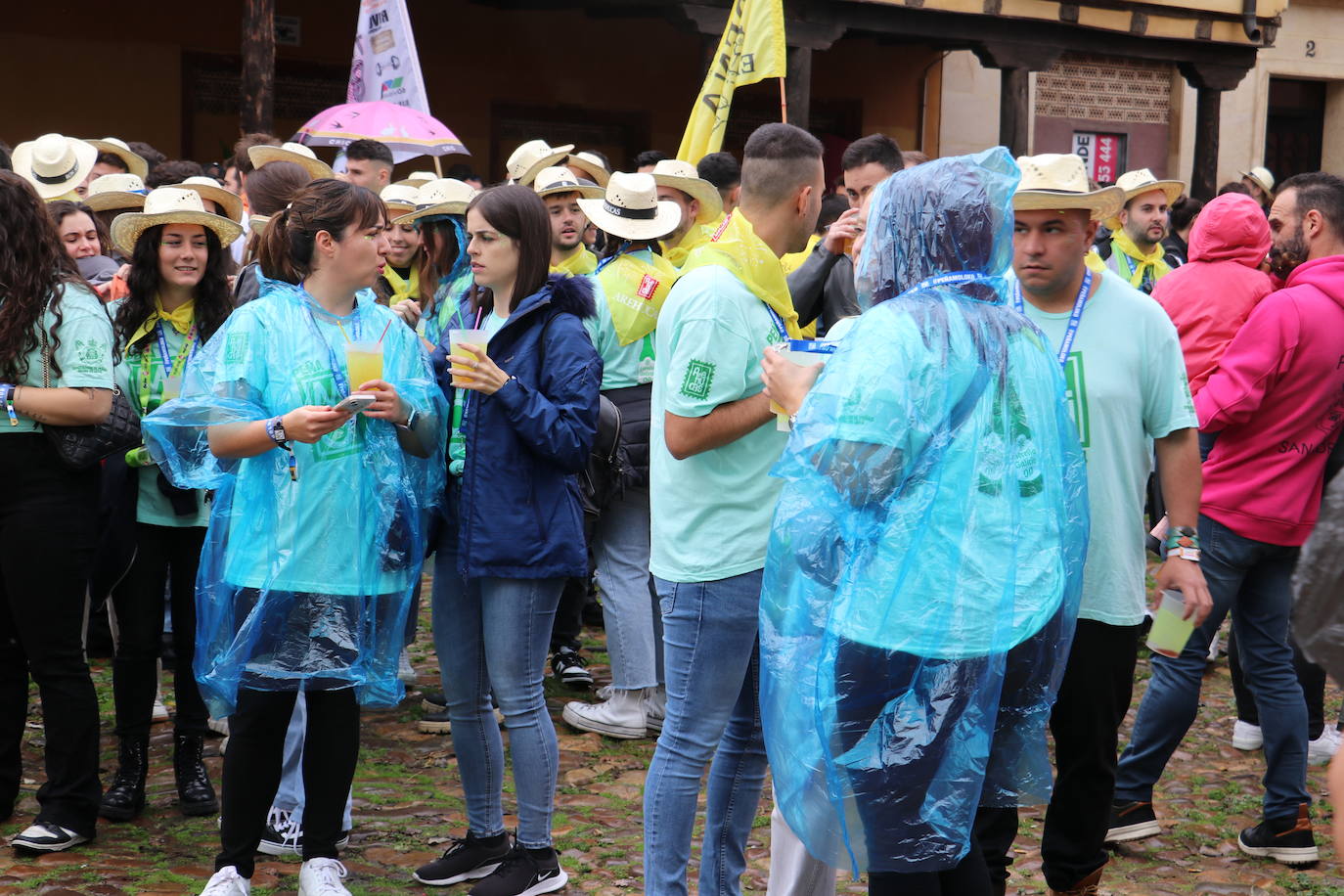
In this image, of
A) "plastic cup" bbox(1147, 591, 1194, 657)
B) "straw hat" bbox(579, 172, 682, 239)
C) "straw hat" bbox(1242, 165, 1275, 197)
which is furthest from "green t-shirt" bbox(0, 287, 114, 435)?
"straw hat" bbox(1242, 165, 1275, 197)

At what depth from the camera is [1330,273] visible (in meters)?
4.59

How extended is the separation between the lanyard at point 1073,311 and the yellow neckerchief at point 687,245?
9.06 feet

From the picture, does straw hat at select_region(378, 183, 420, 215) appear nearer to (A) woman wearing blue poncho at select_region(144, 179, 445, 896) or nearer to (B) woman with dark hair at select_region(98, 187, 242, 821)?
(B) woman with dark hair at select_region(98, 187, 242, 821)

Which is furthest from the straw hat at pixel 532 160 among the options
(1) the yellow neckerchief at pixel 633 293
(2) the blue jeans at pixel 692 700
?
(2) the blue jeans at pixel 692 700

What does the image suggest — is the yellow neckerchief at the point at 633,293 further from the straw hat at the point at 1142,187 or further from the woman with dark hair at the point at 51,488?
Result: the straw hat at the point at 1142,187

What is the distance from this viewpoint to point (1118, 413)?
364 centimetres

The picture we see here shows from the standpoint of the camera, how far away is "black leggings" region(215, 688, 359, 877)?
371 cm

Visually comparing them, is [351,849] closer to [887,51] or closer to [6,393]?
[6,393]

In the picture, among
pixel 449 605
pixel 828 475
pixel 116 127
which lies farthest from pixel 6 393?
pixel 116 127

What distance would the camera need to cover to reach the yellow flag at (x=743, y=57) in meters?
7.61

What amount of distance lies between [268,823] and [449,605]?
0.95m

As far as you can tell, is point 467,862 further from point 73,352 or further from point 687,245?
point 687,245

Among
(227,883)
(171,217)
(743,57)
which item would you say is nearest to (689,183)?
(743,57)

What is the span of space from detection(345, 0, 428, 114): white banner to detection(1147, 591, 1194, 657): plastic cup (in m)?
7.00
